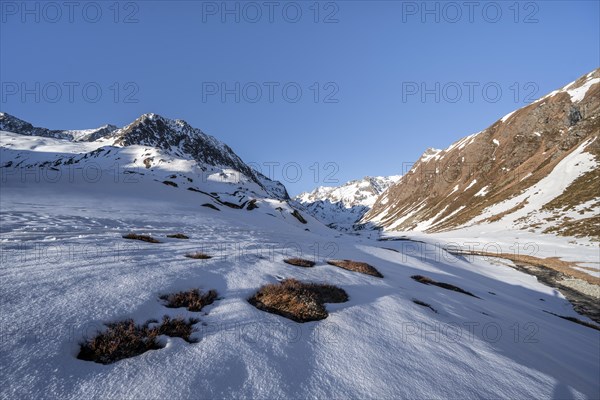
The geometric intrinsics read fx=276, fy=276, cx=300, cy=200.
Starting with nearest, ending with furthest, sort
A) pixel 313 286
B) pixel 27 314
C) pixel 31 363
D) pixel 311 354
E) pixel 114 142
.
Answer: pixel 31 363 < pixel 27 314 < pixel 311 354 < pixel 313 286 < pixel 114 142

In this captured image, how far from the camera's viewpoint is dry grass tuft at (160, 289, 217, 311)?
7647mm

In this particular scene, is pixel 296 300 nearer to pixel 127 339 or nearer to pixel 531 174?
pixel 127 339

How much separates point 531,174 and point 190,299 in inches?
5183

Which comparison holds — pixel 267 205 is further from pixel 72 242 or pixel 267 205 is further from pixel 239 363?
pixel 239 363

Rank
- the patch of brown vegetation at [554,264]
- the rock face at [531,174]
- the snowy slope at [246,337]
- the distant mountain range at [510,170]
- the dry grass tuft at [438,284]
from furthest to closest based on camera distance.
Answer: the distant mountain range at [510,170] < the rock face at [531,174] < the patch of brown vegetation at [554,264] < the dry grass tuft at [438,284] < the snowy slope at [246,337]

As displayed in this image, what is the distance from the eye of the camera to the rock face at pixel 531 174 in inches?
2694

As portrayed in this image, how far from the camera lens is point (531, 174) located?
10338cm

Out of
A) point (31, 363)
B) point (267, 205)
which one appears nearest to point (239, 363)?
point (31, 363)

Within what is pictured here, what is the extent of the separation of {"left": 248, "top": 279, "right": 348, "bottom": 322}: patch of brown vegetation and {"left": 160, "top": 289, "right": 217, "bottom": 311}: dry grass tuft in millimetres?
1324

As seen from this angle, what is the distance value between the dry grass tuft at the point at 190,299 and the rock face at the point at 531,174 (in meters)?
68.2

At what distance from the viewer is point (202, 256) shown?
12.9 metres

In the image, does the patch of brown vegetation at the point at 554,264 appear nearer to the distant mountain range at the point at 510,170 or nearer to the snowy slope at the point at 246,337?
the distant mountain range at the point at 510,170

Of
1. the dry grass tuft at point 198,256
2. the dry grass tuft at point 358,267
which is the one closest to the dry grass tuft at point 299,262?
the dry grass tuft at point 358,267

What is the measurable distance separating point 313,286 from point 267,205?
5185 cm
